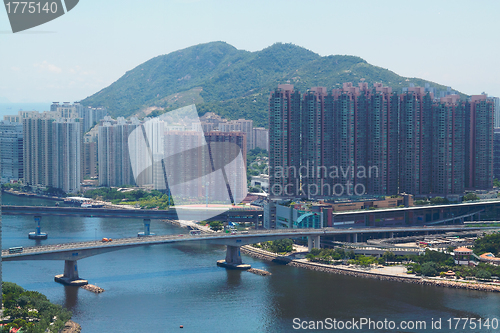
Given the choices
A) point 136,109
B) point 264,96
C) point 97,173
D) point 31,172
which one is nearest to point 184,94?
point 136,109

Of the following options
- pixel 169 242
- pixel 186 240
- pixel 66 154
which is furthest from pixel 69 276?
pixel 66 154

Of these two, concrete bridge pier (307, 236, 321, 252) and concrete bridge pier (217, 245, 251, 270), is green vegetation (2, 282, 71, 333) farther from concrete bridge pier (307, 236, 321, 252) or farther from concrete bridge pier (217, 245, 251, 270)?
concrete bridge pier (307, 236, 321, 252)

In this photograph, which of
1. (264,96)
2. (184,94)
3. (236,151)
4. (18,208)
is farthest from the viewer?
(184,94)

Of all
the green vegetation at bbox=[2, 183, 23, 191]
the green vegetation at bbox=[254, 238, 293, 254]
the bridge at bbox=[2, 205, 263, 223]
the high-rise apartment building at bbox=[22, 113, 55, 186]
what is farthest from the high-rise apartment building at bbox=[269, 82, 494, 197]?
the green vegetation at bbox=[2, 183, 23, 191]

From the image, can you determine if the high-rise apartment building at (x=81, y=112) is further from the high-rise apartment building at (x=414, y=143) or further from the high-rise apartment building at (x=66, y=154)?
the high-rise apartment building at (x=414, y=143)

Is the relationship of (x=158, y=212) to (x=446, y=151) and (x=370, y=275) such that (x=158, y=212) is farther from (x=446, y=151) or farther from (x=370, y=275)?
(x=446, y=151)

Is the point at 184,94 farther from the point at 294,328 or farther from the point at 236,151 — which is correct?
the point at 294,328
